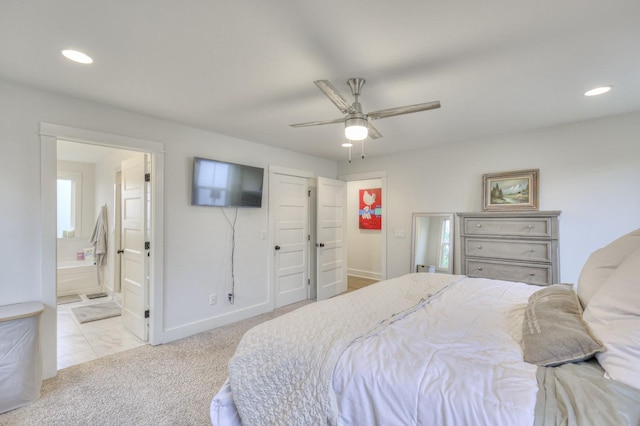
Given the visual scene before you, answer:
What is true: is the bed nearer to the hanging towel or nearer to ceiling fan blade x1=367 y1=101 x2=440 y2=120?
ceiling fan blade x1=367 y1=101 x2=440 y2=120

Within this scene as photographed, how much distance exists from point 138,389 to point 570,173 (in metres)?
4.80

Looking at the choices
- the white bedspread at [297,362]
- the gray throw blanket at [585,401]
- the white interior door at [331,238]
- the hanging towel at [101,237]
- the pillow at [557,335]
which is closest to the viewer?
the gray throw blanket at [585,401]

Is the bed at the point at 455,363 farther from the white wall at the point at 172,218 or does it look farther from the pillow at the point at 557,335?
the white wall at the point at 172,218

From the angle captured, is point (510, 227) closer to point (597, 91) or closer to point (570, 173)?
point (570, 173)

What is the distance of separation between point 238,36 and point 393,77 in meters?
1.13

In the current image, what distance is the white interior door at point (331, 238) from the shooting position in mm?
4715

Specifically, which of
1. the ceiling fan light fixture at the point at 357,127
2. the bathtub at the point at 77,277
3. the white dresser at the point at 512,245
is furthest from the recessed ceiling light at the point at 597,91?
the bathtub at the point at 77,277

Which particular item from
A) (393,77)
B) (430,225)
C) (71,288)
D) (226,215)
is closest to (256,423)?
(393,77)

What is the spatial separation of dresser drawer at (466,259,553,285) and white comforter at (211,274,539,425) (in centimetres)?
203

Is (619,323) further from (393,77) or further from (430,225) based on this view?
(430,225)

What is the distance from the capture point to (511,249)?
337 cm

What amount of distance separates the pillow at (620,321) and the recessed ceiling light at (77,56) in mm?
3103

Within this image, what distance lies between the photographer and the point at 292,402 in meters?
1.26

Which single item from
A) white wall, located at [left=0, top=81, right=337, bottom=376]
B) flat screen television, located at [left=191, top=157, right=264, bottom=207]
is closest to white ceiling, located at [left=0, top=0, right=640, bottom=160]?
white wall, located at [left=0, top=81, right=337, bottom=376]
